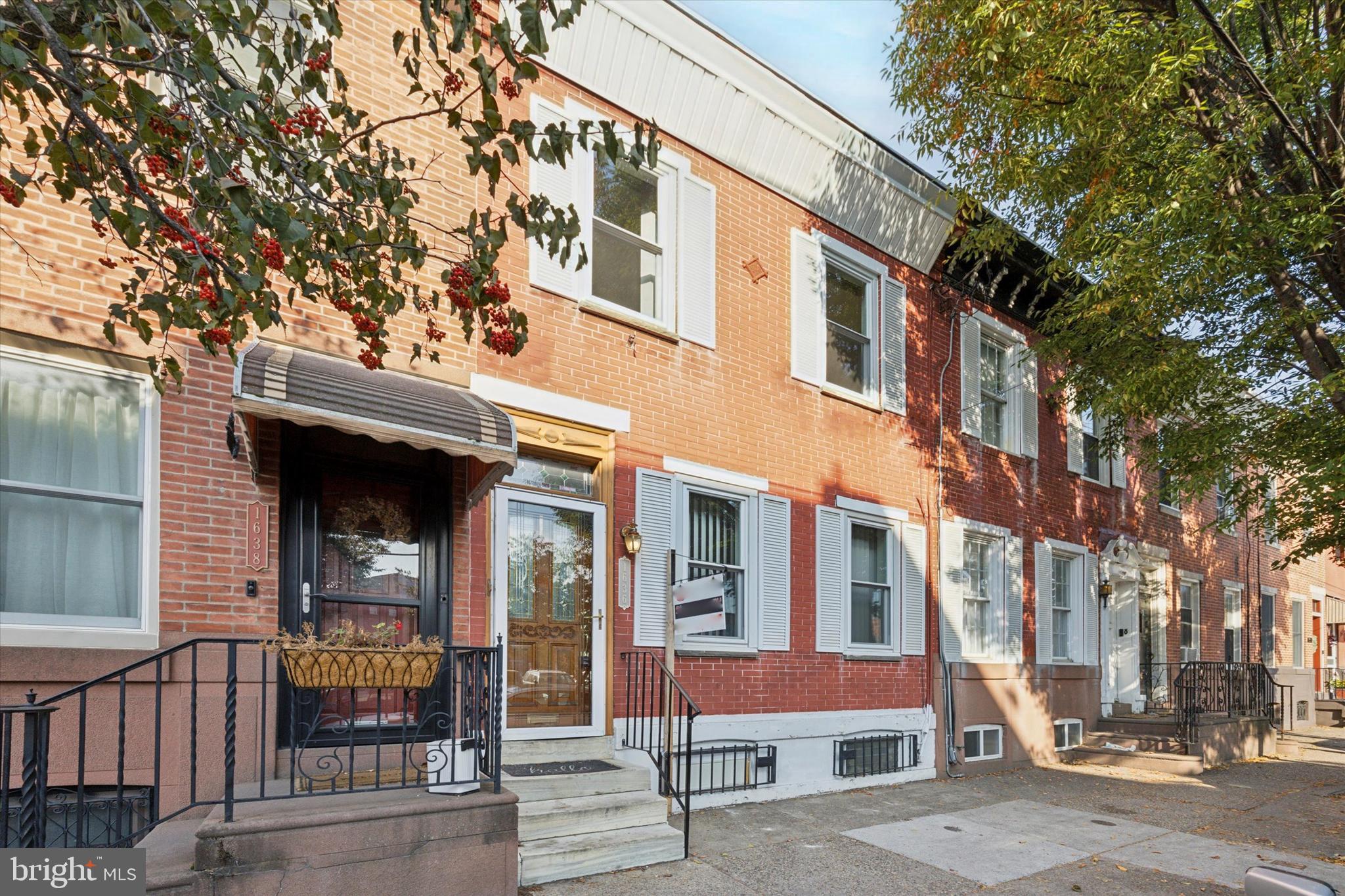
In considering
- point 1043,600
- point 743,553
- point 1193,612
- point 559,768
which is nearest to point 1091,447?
point 1043,600

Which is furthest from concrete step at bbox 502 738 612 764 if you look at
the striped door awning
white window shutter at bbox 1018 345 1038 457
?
white window shutter at bbox 1018 345 1038 457

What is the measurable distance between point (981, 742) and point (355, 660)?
32.2 ft

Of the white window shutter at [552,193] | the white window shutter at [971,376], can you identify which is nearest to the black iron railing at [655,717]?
the white window shutter at [552,193]

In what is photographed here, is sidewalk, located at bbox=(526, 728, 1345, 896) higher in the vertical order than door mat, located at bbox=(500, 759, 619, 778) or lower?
lower

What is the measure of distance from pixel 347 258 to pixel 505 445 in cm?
216

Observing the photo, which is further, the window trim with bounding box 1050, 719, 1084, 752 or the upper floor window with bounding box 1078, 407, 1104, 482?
the upper floor window with bounding box 1078, 407, 1104, 482

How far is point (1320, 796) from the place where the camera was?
1170cm

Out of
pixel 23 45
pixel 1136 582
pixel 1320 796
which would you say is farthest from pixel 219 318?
pixel 1136 582

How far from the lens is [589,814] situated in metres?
6.86

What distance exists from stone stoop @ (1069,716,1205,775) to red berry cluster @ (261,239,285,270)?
1331cm

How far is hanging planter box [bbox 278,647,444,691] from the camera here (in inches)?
215

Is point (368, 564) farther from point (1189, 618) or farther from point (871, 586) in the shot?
point (1189, 618)

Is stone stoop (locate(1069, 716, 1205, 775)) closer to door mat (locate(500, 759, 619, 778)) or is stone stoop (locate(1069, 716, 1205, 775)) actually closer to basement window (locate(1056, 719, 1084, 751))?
basement window (locate(1056, 719, 1084, 751))

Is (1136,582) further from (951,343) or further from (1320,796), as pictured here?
(951,343)
